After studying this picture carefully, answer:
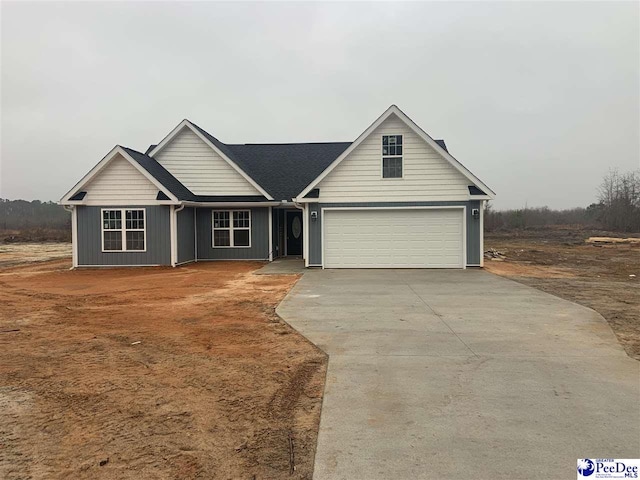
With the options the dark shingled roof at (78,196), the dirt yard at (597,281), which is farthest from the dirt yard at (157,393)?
the dark shingled roof at (78,196)

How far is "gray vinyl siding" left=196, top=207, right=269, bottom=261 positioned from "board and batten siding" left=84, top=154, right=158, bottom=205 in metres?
2.90

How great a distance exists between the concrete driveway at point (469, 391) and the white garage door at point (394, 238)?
7.40 metres

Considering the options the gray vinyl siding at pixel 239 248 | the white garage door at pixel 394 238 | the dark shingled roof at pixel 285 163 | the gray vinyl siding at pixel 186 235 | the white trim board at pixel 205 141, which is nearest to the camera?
the white garage door at pixel 394 238

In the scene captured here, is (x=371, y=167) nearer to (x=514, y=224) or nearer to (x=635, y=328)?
(x=635, y=328)

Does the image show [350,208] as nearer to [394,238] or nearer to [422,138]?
[394,238]

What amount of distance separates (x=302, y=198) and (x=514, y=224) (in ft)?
139

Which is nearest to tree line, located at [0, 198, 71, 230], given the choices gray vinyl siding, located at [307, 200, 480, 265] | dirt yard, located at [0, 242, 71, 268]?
dirt yard, located at [0, 242, 71, 268]

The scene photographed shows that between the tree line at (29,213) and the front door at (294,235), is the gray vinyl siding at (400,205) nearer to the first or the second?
the front door at (294,235)

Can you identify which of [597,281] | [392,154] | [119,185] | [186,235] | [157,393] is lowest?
[597,281]

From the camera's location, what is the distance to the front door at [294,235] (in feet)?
73.0

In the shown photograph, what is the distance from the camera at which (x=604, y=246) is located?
1153 inches

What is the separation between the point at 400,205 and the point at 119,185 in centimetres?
1057

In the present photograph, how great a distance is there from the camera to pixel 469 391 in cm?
467

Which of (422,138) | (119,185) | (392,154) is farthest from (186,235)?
(422,138)
